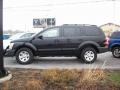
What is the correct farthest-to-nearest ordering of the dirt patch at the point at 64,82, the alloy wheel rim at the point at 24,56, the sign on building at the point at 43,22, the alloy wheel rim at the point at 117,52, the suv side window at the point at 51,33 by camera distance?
the sign on building at the point at 43,22, the alloy wheel rim at the point at 117,52, the suv side window at the point at 51,33, the alloy wheel rim at the point at 24,56, the dirt patch at the point at 64,82

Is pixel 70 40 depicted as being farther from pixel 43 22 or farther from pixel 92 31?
pixel 43 22

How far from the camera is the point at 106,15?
167 feet

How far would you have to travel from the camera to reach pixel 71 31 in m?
16.8

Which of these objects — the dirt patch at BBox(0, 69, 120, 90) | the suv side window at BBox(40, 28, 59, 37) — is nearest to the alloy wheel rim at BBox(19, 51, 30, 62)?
the suv side window at BBox(40, 28, 59, 37)

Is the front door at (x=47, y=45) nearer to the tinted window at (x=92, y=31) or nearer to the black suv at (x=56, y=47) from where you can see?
the black suv at (x=56, y=47)

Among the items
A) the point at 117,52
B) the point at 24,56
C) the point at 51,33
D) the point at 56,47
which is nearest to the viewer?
the point at 24,56

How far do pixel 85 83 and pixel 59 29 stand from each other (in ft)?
22.7

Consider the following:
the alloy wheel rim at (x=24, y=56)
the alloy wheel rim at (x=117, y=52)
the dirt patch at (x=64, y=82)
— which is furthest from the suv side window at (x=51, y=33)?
the dirt patch at (x=64, y=82)

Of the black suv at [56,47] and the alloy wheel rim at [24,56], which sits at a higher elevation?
the black suv at [56,47]

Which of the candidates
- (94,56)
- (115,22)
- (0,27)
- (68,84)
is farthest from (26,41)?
(115,22)

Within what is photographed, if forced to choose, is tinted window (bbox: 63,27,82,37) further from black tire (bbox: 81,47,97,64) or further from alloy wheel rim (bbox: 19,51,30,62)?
alloy wheel rim (bbox: 19,51,30,62)

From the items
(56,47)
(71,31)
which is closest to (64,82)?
(56,47)

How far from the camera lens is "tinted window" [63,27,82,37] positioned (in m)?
16.8

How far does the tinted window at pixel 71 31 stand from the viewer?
16.8 metres
